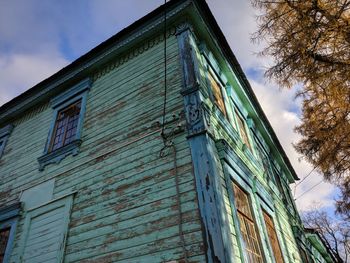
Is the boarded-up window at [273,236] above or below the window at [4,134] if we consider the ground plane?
below

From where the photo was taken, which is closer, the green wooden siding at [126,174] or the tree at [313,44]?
the green wooden siding at [126,174]

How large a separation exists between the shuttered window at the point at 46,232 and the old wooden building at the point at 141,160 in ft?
0.09

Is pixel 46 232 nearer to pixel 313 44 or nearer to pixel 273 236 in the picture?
pixel 273 236

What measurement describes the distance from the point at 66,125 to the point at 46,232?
117 inches

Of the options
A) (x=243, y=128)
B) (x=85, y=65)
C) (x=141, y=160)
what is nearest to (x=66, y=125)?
(x=85, y=65)

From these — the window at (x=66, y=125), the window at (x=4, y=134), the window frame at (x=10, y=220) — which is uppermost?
the window at (x=4, y=134)

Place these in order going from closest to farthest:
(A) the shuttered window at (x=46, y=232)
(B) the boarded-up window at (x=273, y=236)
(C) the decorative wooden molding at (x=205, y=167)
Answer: (C) the decorative wooden molding at (x=205, y=167), (A) the shuttered window at (x=46, y=232), (B) the boarded-up window at (x=273, y=236)

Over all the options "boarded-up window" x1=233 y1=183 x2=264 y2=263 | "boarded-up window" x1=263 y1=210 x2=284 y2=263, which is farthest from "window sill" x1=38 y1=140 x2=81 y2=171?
"boarded-up window" x1=263 y1=210 x2=284 y2=263

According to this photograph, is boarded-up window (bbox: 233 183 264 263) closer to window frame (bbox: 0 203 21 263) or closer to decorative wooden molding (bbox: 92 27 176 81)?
decorative wooden molding (bbox: 92 27 176 81)

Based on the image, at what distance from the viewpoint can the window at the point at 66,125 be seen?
676 cm

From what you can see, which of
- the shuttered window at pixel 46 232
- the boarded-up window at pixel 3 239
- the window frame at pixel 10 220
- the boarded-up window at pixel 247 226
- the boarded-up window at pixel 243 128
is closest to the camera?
the boarded-up window at pixel 247 226

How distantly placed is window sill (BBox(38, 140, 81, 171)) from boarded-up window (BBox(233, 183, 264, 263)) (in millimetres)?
3759

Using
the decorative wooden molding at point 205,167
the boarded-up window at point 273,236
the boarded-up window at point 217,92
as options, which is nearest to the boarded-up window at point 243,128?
the boarded-up window at point 217,92

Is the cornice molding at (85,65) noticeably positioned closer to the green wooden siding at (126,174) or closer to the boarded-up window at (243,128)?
the green wooden siding at (126,174)
